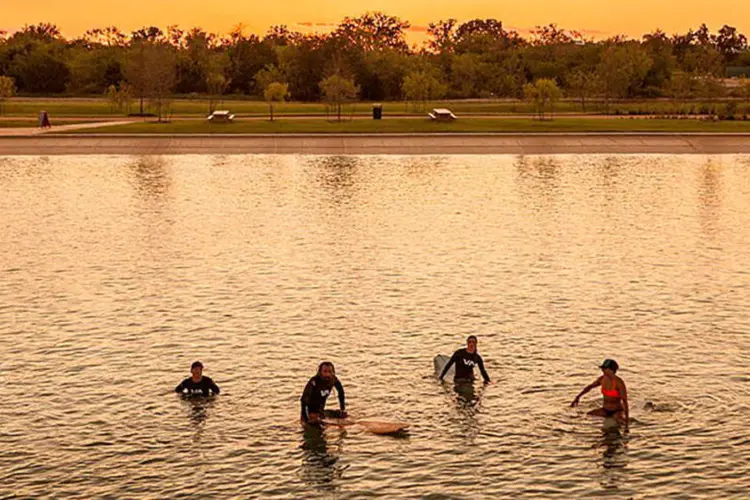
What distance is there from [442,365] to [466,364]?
110cm

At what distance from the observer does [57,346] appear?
39.7 meters

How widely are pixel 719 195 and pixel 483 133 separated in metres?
34.2

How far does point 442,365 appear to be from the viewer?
117ft

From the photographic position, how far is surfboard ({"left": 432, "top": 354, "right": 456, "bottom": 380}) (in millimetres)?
35312

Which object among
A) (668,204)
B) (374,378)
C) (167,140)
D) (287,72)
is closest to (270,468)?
(374,378)

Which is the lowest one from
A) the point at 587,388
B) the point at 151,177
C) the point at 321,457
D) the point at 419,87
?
the point at 321,457

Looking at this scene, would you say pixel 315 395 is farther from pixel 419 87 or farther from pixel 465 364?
pixel 419 87

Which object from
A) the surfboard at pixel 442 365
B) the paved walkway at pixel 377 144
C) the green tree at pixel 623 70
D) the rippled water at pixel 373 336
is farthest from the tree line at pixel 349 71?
the surfboard at pixel 442 365

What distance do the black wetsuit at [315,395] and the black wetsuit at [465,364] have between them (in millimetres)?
5038

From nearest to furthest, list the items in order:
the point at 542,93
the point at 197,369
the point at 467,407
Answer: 1. the point at 467,407
2. the point at 197,369
3. the point at 542,93

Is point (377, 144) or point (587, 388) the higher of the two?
point (377, 144)

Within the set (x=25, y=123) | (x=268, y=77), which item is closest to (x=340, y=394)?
(x=25, y=123)

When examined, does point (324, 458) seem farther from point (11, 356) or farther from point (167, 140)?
point (167, 140)

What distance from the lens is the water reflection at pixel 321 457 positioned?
2778 cm
